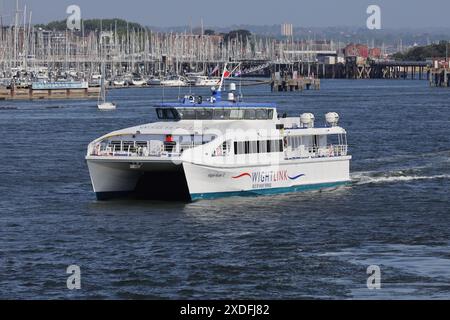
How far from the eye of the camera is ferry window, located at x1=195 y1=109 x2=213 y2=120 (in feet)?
130

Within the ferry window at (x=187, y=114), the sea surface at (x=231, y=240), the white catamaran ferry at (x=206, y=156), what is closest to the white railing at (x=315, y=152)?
the white catamaran ferry at (x=206, y=156)

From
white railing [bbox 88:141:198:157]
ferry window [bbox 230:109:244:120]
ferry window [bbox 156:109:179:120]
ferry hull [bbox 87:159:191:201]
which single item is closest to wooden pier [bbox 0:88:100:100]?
ferry window [bbox 156:109:179:120]

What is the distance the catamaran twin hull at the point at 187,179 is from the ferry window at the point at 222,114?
86.8 inches

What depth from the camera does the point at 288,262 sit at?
93.2ft

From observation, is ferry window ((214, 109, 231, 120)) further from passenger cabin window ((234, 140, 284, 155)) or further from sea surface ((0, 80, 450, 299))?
sea surface ((0, 80, 450, 299))

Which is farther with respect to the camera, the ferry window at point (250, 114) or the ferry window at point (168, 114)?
the ferry window at point (250, 114)

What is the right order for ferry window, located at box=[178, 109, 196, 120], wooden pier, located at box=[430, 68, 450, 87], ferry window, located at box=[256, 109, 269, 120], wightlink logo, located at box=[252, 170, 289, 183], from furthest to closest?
wooden pier, located at box=[430, 68, 450, 87] → ferry window, located at box=[256, 109, 269, 120] → ferry window, located at box=[178, 109, 196, 120] → wightlink logo, located at box=[252, 170, 289, 183]

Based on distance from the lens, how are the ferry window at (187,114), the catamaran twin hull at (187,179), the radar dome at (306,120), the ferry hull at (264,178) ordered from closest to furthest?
the catamaran twin hull at (187,179) → the ferry hull at (264,178) → the ferry window at (187,114) → the radar dome at (306,120)

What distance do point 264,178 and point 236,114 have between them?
241cm

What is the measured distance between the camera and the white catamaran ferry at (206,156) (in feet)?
121

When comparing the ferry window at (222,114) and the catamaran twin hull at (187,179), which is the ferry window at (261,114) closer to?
the ferry window at (222,114)

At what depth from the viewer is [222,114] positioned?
39.9 meters

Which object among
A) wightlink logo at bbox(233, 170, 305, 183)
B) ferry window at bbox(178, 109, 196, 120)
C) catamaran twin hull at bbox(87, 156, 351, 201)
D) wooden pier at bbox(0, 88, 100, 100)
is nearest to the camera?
catamaran twin hull at bbox(87, 156, 351, 201)

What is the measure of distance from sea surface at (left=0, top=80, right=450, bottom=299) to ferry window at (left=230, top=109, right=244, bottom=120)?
2939 millimetres
